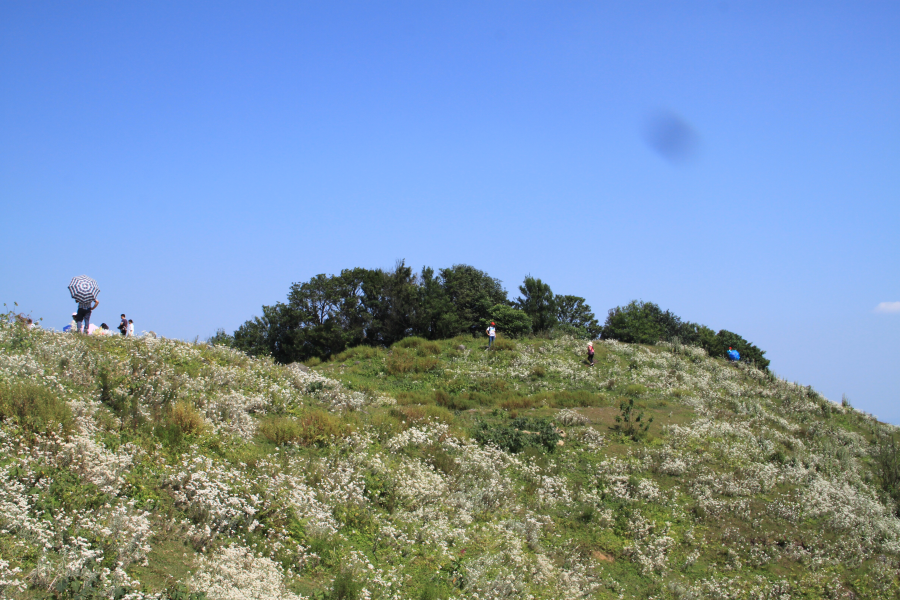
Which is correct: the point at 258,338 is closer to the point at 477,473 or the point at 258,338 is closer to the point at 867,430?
the point at 477,473

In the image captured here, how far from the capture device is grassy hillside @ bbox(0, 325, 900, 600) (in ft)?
19.3

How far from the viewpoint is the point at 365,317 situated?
1293 inches

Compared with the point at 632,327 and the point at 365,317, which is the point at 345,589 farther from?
the point at 632,327

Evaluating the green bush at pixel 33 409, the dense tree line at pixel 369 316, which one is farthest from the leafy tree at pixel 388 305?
the green bush at pixel 33 409

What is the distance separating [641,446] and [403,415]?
242 inches

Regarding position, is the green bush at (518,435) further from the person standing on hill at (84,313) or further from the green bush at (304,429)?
the person standing on hill at (84,313)

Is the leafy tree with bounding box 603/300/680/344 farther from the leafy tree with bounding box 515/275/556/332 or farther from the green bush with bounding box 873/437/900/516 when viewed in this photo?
the green bush with bounding box 873/437/900/516

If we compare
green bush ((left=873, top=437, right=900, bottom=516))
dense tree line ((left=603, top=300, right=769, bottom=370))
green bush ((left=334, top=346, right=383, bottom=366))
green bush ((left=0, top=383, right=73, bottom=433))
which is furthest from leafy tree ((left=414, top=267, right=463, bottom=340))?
green bush ((left=0, top=383, right=73, bottom=433))

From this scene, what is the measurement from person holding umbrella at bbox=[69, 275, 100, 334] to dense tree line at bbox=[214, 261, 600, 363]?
15.6m

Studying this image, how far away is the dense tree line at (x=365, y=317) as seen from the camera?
32.0 metres

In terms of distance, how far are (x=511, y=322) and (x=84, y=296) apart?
70.9ft

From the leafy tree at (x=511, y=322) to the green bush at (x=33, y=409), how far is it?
26.0 meters

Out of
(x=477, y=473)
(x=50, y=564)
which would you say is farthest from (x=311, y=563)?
(x=477, y=473)

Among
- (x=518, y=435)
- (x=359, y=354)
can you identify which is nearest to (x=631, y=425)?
(x=518, y=435)
